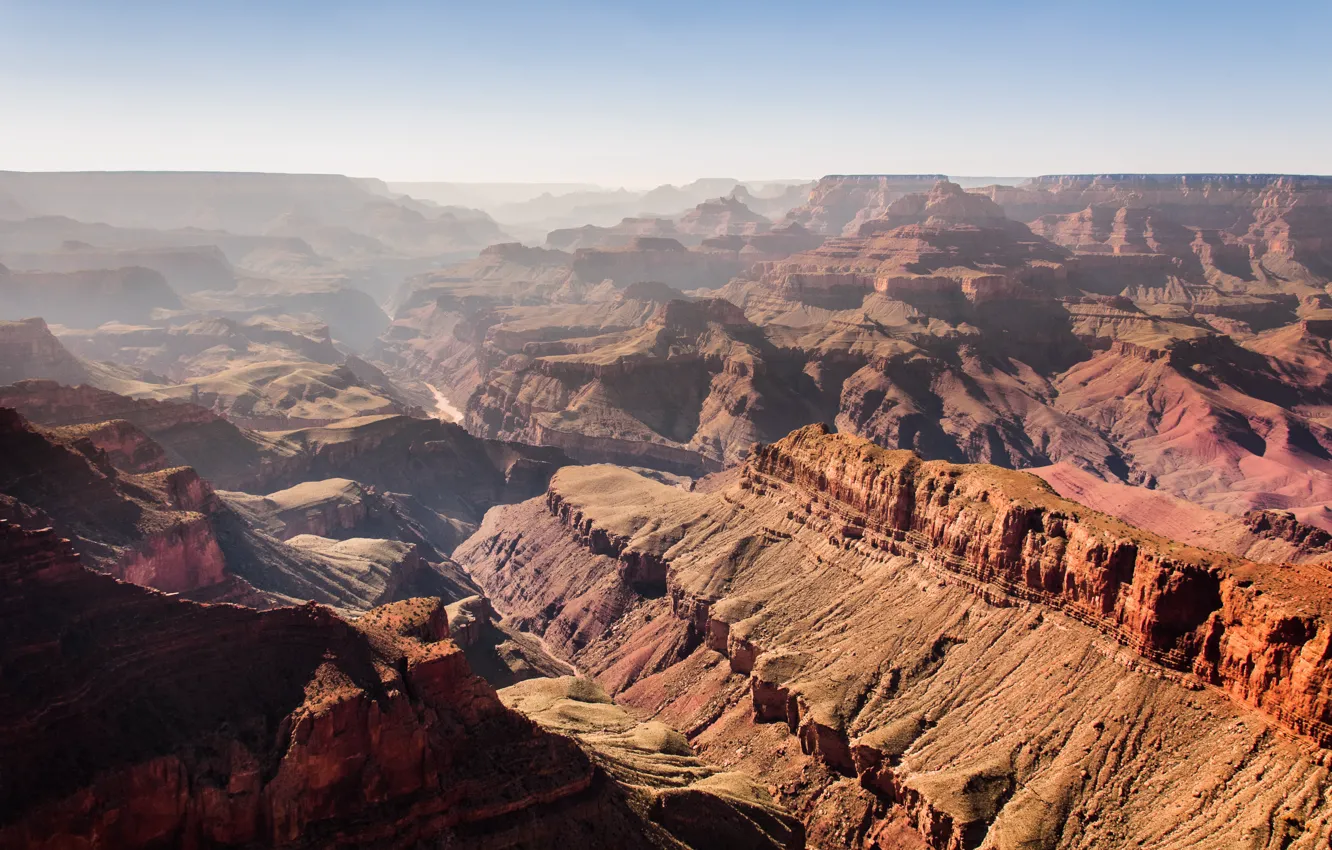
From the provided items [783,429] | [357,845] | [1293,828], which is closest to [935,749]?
[1293,828]

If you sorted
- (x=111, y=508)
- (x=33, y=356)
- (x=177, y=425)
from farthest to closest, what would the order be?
(x=33, y=356)
(x=177, y=425)
(x=111, y=508)

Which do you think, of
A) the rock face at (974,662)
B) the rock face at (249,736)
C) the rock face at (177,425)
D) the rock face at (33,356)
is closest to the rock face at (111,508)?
the rock face at (249,736)

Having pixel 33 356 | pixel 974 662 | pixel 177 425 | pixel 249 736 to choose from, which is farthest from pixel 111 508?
pixel 33 356

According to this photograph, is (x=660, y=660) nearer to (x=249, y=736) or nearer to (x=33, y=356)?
(x=249, y=736)

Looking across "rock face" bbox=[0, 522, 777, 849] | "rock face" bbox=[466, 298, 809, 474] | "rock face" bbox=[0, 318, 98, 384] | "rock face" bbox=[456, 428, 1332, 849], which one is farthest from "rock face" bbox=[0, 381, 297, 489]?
"rock face" bbox=[0, 522, 777, 849]

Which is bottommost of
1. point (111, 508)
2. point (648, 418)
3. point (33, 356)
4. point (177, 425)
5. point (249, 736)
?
point (648, 418)

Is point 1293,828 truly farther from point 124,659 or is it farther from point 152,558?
point 152,558

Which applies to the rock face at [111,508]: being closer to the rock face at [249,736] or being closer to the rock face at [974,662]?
the rock face at [249,736]
